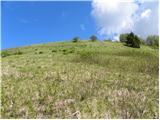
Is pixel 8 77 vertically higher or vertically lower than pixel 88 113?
higher

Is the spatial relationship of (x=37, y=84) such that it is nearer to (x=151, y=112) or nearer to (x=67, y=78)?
(x=67, y=78)

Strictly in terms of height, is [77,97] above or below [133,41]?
below

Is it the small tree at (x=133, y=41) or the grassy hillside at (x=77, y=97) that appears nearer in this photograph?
the grassy hillside at (x=77, y=97)

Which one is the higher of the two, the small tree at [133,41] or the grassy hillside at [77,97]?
the small tree at [133,41]

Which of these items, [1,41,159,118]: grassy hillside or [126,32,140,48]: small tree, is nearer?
[1,41,159,118]: grassy hillside

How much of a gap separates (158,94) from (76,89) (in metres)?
2.86

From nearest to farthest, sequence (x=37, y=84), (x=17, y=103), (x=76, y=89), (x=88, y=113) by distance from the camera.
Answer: (x=88, y=113) → (x=17, y=103) → (x=76, y=89) → (x=37, y=84)

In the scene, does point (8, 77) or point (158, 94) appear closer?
point (158, 94)

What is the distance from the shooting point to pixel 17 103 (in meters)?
10.4

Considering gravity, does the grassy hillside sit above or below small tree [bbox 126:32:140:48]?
below

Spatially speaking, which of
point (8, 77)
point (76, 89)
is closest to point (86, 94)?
point (76, 89)

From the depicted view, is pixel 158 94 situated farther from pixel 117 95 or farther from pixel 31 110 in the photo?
pixel 31 110

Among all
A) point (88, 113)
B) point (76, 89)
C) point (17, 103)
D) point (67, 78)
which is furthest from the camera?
point (67, 78)

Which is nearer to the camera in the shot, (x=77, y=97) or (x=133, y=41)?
(x=77, y=97)
